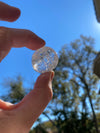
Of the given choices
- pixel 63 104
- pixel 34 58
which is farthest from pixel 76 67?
pixel 34 58

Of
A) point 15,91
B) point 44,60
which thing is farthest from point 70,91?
point 44,60

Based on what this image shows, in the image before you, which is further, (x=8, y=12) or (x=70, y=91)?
(x=70, y=91)

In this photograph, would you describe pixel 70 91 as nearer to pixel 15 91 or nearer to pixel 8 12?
pixel 15 91

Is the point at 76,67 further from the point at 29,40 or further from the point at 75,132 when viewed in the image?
the point at 29,40

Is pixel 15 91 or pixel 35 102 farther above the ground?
pixel 15 91

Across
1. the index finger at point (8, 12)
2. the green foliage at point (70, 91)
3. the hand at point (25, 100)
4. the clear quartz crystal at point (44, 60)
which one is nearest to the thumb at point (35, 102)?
the hand at point (25, 100)

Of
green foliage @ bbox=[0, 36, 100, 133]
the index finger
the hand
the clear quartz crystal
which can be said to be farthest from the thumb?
green foliage @ bbox=[0, 36, 100, 133]
